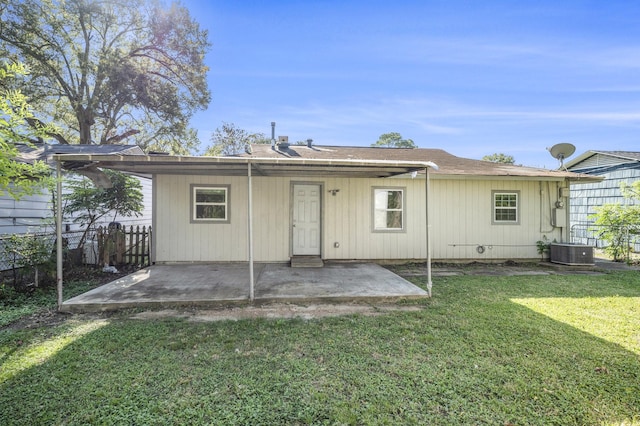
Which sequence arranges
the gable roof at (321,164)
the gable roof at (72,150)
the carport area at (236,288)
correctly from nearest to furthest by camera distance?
the gable roof at (321,164), the carport area at (236,288), the gable roof at (72,150)

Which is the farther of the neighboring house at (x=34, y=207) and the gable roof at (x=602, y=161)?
the gable roof at (x=602, y=161)

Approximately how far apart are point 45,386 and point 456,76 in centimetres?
1481

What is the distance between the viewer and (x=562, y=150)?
9242mm

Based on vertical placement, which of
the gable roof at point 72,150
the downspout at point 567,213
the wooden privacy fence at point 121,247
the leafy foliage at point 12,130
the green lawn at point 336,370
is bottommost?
the green lawn at point 336,370

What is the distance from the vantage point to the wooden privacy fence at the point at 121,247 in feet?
24.6

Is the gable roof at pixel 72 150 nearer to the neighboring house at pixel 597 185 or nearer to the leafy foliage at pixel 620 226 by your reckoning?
the leafy foliage at pixel 620 226

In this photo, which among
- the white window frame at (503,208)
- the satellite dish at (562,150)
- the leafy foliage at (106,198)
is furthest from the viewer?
the satellite dish at (562,150)

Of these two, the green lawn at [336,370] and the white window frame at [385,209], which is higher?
the white window frame at [385,209]

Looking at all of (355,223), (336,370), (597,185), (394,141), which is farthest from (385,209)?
(394,141)

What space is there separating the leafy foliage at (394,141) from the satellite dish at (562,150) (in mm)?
26157

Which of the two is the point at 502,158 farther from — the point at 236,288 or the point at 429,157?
the point at 236,288

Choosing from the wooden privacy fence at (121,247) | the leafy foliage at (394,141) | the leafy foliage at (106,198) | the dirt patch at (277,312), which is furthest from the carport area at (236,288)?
the leafy foliage at (394,141)

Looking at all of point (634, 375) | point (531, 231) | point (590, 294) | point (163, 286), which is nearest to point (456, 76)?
point (531, 231)

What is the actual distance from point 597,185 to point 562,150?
4.69 meters
